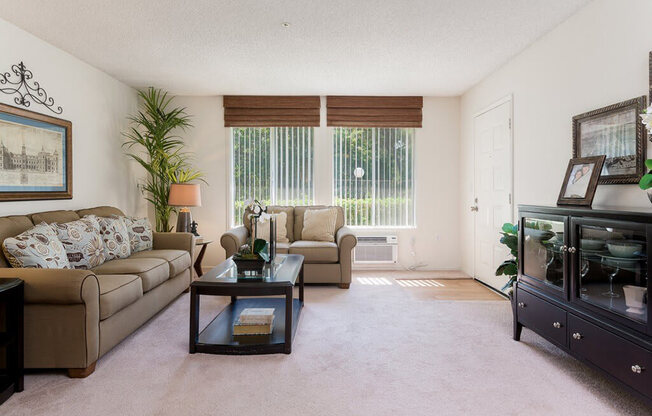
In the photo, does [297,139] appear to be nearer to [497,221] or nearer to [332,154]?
[332,154]

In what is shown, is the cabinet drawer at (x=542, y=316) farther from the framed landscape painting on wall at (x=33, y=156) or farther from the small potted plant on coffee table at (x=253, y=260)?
the framed landscape painting on wall at (x=33, y=156)

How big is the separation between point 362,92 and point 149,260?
3.43 metres

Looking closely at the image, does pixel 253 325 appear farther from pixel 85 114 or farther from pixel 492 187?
pixel 492 187

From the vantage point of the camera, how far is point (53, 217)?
3.25 m

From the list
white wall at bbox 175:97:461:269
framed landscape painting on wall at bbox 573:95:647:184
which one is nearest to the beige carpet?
framed landscape painting on wall at bbox 573:95:647:184

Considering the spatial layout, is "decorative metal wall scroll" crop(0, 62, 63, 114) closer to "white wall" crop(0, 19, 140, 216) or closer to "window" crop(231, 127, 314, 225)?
"white wall" crop(0, 19, 140, 216)

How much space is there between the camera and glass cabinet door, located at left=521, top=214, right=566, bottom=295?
2.42m

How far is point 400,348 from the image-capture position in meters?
2.73

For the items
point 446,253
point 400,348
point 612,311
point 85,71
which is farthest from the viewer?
point 446,253

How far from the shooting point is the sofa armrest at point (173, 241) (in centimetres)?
412

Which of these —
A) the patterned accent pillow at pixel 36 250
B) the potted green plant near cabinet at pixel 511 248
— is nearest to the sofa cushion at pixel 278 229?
the patterned accent pillow at pixel 36 250

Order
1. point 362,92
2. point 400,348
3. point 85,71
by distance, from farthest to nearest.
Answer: point 362,92
point 85,71
point 400,348

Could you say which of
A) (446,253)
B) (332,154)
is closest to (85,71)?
(332,154)

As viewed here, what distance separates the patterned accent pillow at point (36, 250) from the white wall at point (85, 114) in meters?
0.72
